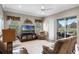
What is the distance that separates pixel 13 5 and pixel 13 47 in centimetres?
76

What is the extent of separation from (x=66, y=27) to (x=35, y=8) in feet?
2.27

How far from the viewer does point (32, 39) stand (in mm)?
1741

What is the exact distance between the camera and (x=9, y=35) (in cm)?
163

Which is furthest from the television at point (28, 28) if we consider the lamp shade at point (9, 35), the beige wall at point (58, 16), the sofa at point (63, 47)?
the sofa at point (63, 47)

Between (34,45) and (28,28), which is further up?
(28,28)

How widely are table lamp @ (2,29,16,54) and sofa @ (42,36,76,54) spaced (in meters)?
0.61

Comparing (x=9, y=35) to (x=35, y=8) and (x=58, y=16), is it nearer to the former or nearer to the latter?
(x=35, y=8)

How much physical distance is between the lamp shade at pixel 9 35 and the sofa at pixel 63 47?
620 mm

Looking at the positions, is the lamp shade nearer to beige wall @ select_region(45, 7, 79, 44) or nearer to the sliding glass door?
beige wall @ select_region(45, 7, 79, 44)

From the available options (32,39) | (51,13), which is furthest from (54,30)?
(32,39)

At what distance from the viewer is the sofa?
1.61 meters

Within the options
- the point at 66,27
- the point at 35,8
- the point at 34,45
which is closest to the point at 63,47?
the point at 66,27

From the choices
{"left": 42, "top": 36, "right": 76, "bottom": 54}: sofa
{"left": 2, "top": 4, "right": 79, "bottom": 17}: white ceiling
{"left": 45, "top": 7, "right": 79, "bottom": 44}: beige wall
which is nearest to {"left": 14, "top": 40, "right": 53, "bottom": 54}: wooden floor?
{"left": 42, "top": 36, "right": 76, "bottom": 54}: sofa
